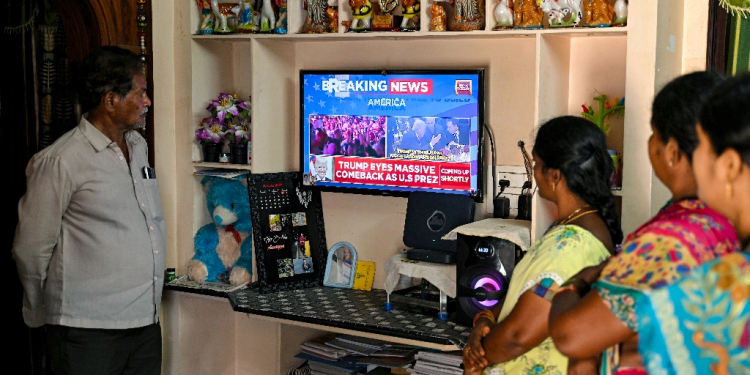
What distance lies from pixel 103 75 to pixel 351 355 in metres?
1.71

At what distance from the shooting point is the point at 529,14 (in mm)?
2934

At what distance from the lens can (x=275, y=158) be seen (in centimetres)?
363

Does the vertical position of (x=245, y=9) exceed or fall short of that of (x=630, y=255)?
it exceeds it

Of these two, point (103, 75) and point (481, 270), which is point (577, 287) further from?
point (103, 75)

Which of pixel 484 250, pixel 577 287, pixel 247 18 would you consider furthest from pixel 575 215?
pixel 247 18

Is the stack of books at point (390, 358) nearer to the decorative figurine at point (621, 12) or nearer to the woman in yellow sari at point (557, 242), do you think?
the woman in yellow sari at point (557, 242)

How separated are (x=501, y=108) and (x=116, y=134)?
1568mm

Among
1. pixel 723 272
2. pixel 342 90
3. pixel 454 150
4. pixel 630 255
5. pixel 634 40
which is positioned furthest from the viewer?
pixel 342 90

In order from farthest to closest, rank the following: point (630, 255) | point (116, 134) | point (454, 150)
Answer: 1. point (454, 150)
2. point (116, 134)
3. point (630, 255)

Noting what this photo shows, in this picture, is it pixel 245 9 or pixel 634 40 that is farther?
pixel 245 9

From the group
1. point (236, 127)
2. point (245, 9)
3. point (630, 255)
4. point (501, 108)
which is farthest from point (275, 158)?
point (630, 255)

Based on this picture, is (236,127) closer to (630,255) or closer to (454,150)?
(454,150)

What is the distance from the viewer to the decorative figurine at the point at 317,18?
11.1 feet

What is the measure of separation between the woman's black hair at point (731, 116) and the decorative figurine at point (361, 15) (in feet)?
7.38
